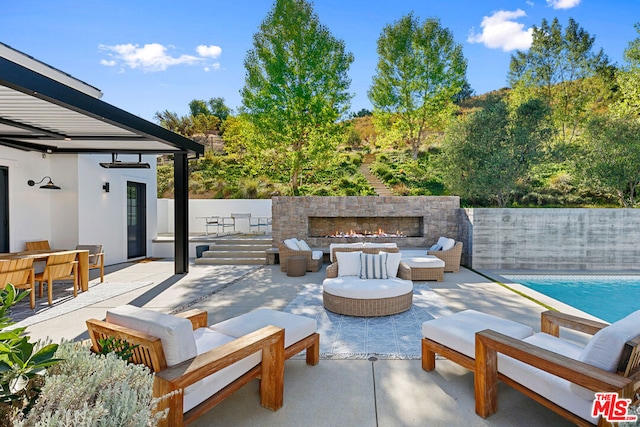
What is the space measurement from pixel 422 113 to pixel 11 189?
63.1 feet

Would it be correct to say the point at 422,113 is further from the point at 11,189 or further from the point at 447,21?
the point at 11,189

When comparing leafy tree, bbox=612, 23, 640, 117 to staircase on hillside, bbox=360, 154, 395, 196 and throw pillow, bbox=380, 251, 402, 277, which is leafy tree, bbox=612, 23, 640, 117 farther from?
throw pillow, bbox=380, 251, 402, 277

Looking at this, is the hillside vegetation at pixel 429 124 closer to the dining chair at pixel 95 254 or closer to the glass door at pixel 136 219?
the glass door at pixel 136 219

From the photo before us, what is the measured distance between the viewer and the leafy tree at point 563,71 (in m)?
19.9

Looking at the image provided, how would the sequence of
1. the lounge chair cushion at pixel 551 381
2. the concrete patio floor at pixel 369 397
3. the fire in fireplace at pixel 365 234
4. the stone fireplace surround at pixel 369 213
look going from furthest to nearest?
the fire in fireplace at pixel 365 234 < the stone fireplace surround at pixel 369 213 < the concrete patio floor at pixel 369 397 < the lounge chair cushion at pixel 551 381

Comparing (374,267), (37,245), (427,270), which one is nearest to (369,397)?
(374,267)

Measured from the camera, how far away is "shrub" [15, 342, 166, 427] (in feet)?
4.05

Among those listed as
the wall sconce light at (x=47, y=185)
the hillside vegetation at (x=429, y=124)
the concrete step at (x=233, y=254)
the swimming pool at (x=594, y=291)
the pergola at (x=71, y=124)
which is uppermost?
the hillside vegetation at (x=429, y=124)

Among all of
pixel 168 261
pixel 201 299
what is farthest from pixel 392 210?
pixel 168 261

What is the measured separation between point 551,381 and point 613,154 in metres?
12.0

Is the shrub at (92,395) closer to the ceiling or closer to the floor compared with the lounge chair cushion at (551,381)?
closer to the ceiling

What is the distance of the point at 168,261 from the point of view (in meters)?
9.95

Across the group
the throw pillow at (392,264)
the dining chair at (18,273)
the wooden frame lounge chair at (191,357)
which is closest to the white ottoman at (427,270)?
the throw pillow at (392,264)

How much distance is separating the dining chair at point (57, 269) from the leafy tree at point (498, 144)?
38.0ft
